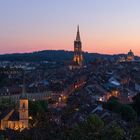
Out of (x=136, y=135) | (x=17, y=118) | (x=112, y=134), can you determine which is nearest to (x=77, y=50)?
(x=17, y=118)

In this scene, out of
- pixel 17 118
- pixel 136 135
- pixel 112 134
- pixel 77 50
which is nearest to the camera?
pixel 112 134

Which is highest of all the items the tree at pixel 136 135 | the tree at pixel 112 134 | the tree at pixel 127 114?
the tree at pixel 112 134

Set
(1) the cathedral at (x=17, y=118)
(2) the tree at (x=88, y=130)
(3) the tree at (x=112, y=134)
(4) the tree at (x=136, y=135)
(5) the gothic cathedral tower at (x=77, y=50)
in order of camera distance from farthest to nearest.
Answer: (5) the gothic cathedral tower at (x=77, y=50)
(1) the cathedral at (x=17, y=118)
(4) the tree at (x=136, y=135)
(3) the tree at (x=112, y=134)
(2) the tree at (x=88, y=130)

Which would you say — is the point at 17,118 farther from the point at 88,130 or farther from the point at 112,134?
the point at 112,134

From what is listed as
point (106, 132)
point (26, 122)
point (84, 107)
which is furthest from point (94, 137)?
point (84, 107)

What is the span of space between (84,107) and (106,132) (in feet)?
70.7

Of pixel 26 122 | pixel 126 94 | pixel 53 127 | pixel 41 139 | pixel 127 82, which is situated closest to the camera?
pixel 41 139

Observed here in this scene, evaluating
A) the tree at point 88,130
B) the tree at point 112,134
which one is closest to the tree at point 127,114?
the tree at point 88,130

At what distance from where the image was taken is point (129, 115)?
49.8 m

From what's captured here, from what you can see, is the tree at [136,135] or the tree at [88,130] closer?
the tree at [88,130]

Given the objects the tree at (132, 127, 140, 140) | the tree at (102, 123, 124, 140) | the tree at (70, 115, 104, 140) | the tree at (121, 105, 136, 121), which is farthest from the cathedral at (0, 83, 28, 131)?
the tree at (132, 127, 140, 140)

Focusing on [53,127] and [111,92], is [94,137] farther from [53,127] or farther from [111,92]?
[111,92]

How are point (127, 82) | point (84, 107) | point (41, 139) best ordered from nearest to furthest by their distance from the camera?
point (41, 139) → point (84, 107) → point (127, 82)

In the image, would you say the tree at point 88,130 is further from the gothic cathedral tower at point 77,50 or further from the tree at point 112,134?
the gothic cathedral tower at point 77,50
